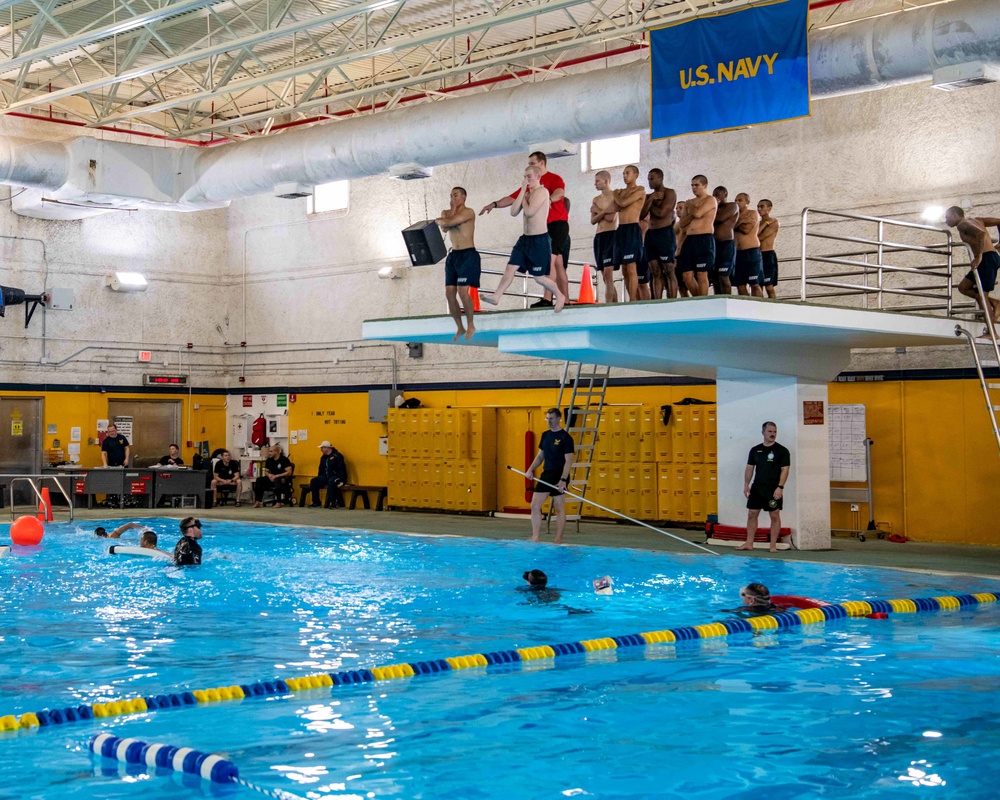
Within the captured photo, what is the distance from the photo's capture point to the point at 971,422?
16.7m

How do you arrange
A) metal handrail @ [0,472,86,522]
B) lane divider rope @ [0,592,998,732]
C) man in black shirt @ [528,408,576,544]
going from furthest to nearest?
metal handrail @ [0,472,86,522] → man in black shirt @ [528,408,576,544] → lane divider rope @ [0,592,998,732]

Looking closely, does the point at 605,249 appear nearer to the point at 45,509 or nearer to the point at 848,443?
the point at 848,443

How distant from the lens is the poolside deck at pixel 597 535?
14.2 m

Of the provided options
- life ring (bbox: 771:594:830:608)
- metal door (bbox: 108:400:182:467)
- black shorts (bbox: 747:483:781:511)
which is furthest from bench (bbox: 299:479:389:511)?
life ring (bbox: 771:594:830:608)

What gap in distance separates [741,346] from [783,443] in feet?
5.20

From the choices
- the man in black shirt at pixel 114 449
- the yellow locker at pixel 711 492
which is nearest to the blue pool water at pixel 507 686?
the yellow locker at pixel 711 492

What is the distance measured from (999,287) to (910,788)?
12.1 meters

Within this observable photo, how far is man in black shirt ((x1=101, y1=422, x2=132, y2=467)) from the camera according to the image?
23.7 meters

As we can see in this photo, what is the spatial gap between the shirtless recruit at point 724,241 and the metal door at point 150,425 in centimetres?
1542

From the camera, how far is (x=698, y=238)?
1395 centimetres

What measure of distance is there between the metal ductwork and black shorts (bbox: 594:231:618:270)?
2261 mm

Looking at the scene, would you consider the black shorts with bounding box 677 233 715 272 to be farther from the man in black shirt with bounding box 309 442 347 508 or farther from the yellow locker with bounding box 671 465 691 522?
the man in black shirt with bounding box 309 442 347 508

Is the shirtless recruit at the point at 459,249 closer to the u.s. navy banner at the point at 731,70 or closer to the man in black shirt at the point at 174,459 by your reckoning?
the u.s. navy banner at the point at 731,70

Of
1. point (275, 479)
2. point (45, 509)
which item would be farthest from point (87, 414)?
point (45, 509)
